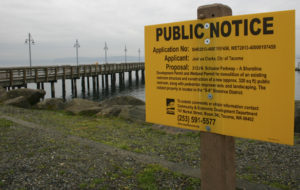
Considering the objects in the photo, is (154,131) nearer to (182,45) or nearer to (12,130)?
(12,130)

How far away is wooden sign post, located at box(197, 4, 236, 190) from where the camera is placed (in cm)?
280

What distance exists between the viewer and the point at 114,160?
5.64 metres

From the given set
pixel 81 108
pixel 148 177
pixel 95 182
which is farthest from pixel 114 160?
pixel 81 108

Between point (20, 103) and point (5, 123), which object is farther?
point (20, 103)

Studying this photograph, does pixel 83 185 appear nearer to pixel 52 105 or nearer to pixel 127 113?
pixel 127 113

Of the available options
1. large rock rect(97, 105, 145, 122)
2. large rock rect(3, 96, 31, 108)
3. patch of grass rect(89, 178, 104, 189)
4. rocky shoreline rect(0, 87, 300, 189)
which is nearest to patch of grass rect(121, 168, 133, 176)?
rocky shoreline rect(0, 87, 300, 189)

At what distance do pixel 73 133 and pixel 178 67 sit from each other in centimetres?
615

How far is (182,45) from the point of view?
289 cm

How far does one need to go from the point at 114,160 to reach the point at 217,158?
3.21 meters

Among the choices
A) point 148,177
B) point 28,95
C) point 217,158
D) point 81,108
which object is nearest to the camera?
point 217,158

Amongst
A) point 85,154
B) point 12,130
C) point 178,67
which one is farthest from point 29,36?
point 178,67

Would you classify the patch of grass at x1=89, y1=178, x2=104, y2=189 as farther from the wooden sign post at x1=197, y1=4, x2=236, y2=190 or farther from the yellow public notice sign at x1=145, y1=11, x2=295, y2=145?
the wooden sign post at x1=197, y1=4, x2=236, y2=190

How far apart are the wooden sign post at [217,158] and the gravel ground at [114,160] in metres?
1.56

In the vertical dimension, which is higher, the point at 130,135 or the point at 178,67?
the point at 178,67
